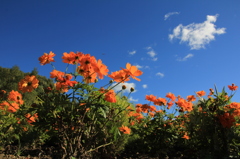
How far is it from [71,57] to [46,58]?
1.09ft

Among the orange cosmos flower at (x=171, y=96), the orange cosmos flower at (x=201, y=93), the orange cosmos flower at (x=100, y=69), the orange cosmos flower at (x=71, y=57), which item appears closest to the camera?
the orange cosmos flower at (x=100, y=69)

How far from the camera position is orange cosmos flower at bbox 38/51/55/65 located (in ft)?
6.35

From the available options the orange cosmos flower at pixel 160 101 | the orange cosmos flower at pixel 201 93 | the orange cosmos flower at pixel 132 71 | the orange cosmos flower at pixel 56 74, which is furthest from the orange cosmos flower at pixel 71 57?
the orange cosmos flower at pixel 201 93

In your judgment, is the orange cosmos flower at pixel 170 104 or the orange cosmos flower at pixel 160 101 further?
the orange cosmos flower at pixel 170 104

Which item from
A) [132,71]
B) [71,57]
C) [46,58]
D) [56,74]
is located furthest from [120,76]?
[46,58]

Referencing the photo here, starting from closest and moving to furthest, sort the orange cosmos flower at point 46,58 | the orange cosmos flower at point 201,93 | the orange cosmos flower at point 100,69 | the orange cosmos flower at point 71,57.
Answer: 1. the orange cosmos flower at point 100,69
2. the orange cosmos flower at point 71,57
3. the orange cosmos flower at point 46,58
4. the orange cosmos flower at point 201,93

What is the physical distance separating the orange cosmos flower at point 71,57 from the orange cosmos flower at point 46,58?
20 centimetres

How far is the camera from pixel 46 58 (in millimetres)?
1952

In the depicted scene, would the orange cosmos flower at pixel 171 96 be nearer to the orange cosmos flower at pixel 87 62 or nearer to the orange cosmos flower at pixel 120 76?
the orange cosmos flower at pixel 120 76

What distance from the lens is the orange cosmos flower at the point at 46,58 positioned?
1.94m

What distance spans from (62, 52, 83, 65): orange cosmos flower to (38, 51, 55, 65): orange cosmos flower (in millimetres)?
197

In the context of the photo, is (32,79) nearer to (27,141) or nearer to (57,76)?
(57,76)

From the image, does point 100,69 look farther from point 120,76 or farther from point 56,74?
point 56,74

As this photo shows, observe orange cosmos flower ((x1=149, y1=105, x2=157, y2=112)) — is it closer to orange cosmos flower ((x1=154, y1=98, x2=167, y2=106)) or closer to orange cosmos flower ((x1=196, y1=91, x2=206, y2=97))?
orange cosmos flower ((x1=154, y1=98, x2=167, y2=106))
